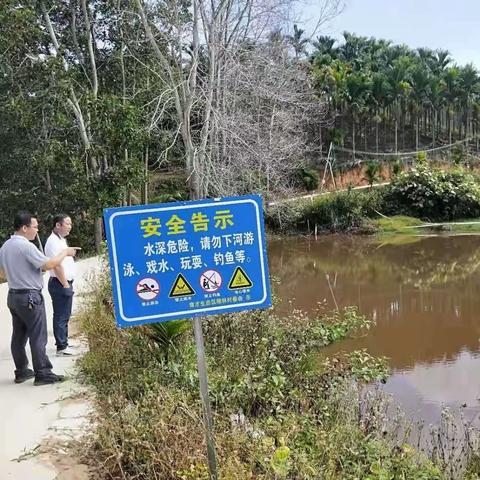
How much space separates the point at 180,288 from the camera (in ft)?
8.90

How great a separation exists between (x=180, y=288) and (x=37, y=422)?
73.1 inches

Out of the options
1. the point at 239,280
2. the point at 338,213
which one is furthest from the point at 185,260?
the point at 338,213

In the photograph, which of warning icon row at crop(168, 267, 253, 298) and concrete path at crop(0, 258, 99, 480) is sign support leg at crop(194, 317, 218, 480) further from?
concrete path at crop(0, 258, 99, 480)

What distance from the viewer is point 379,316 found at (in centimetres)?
940

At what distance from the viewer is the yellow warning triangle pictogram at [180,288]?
2709 millimetres

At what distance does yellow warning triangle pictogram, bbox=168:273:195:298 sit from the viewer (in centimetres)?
271

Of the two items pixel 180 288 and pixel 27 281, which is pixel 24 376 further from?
pixel 180 288

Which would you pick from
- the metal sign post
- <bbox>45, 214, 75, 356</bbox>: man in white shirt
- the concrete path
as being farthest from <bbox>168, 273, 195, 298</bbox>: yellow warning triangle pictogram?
<bbox>45, 214, 75, 356</bbox>: man in white shirt

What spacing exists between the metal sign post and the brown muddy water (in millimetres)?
3283

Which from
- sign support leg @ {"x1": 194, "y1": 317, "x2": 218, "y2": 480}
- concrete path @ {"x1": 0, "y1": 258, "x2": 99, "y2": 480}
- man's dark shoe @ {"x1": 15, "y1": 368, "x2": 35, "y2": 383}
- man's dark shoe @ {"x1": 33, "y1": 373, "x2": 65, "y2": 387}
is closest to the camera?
sign support leg @ {"x1": 194, "y1": 317, "x2": 218, "y2": 480}

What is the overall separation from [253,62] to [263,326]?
12.6 meters

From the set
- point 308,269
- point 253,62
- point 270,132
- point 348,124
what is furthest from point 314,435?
point 348,124

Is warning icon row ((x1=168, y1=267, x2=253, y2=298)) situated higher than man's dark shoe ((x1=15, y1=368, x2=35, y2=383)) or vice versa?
warning icon row ((x1=168, y1=267, x2=253, y2=298))

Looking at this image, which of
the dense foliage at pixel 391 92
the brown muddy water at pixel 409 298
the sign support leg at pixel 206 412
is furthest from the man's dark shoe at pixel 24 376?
the dense foliage at pixel 391 92
